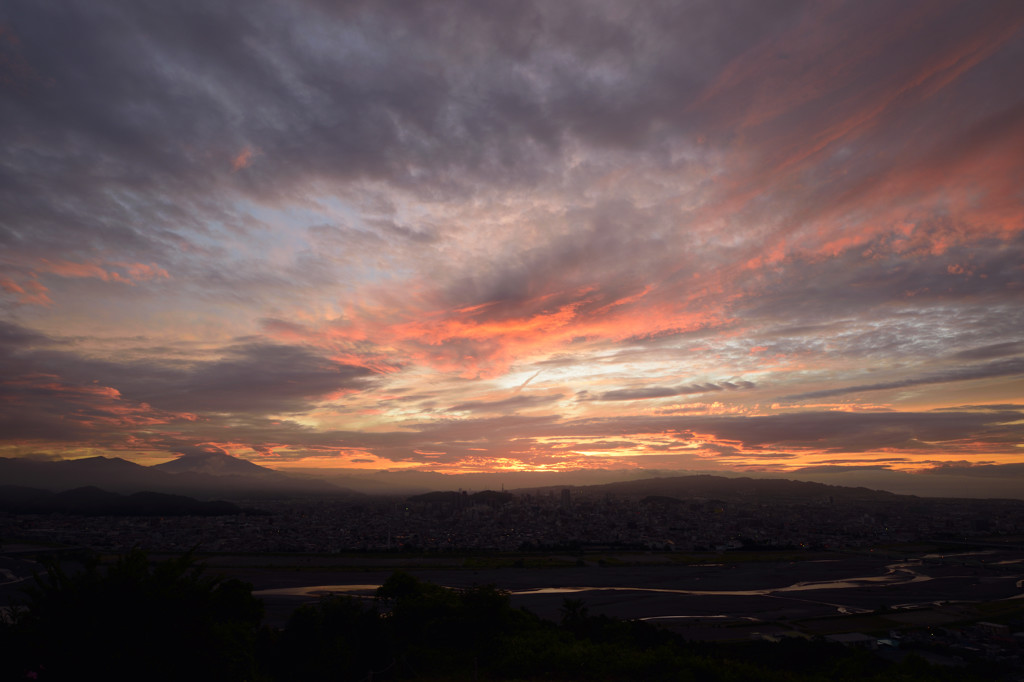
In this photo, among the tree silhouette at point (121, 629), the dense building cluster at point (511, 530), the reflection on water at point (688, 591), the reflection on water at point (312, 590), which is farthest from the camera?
the dense building cluster at point (511, 530)

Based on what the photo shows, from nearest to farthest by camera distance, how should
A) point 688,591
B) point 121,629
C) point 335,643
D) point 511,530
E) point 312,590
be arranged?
point 121,629 → point 335,643 → point 312,590 → point 688,591 → point 511,530

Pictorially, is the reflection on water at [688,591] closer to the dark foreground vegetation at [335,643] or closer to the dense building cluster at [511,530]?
the dark foreground vegetation at [335,643]

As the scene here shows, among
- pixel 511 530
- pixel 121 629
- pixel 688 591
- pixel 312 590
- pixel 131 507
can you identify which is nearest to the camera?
pixel 121 629

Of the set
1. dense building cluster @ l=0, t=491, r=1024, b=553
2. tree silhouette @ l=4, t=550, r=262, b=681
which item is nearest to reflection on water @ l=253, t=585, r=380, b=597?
dense building cluster @ l=0, t=491, r=1024, b=553

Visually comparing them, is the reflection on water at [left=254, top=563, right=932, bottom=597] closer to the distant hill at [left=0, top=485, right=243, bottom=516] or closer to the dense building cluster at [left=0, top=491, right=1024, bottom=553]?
the dense building cluster at [left=0, top=491, right=1024, bottom=553]

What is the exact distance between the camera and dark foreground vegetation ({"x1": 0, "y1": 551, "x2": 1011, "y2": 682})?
9031 mm

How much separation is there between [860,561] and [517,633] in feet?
236

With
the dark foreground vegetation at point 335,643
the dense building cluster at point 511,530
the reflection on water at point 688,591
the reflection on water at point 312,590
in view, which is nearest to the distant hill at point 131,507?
the dense building cluster at point 511,530

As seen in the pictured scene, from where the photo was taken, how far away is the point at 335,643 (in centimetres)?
2184

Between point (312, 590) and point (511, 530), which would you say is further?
point (511, 530)

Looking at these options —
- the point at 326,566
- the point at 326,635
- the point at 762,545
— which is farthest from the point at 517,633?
the point at 762,545

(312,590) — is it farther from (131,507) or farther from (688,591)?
(131,507)

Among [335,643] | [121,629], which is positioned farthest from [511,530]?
[121,629]

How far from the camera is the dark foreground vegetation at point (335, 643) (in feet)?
29.6
